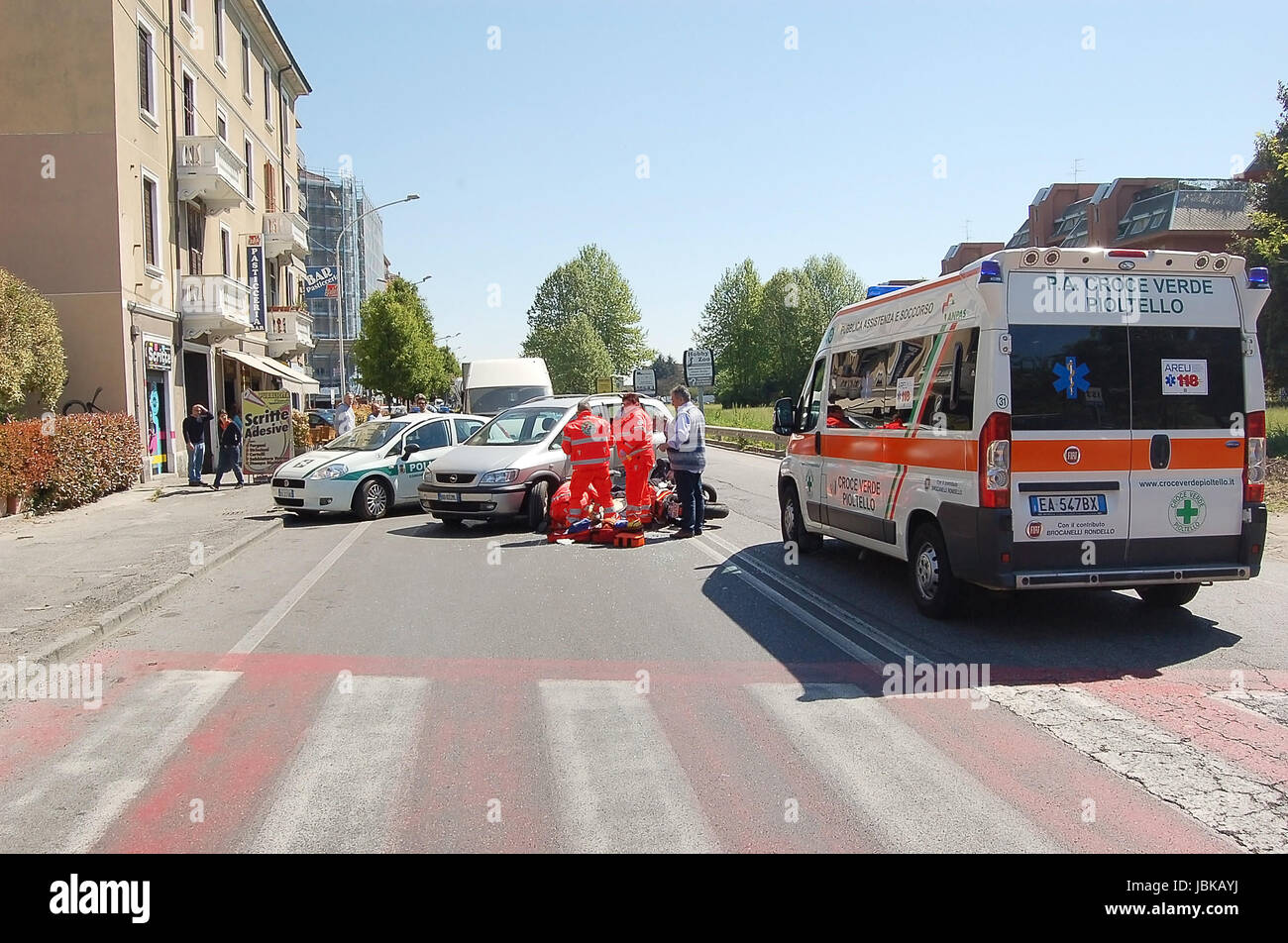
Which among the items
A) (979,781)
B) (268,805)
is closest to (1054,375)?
(979,781)

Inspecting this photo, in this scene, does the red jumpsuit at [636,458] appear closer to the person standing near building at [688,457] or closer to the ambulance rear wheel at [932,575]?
the person standing near building at [688,457]

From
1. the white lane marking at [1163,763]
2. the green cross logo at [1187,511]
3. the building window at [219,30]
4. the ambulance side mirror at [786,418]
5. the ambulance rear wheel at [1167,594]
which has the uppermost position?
the building window at [219,30]

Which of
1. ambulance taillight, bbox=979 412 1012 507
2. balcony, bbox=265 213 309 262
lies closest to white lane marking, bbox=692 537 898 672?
ambulance taillight, bbox=979 412 1012 507

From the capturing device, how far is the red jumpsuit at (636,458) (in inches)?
498

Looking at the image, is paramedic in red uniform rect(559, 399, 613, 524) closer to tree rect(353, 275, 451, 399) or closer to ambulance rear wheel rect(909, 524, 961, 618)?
ambulance rear wheel rect(909, 524, 961, 618)

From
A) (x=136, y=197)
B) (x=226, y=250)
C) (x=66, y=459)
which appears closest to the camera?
(x=66, y=459)

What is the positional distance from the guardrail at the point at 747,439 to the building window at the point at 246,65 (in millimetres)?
20216

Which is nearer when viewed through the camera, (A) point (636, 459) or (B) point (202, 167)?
(A) point (636, 459)

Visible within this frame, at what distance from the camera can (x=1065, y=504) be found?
7.02 meters

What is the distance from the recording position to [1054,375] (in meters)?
6.97

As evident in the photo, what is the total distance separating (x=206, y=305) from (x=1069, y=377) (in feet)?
76.2

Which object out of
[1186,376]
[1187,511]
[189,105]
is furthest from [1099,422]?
[189,105]

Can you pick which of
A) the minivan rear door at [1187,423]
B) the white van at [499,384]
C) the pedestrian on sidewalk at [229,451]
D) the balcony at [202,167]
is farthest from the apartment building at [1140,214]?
the minivan rear door at [1187,423]

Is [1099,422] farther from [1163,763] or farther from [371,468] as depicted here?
[371,468]
